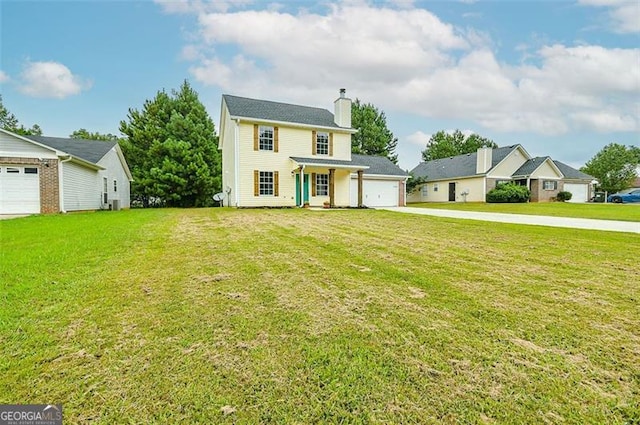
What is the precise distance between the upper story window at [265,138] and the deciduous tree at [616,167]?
46.2 meters

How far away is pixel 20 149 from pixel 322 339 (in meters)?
A: 17.8

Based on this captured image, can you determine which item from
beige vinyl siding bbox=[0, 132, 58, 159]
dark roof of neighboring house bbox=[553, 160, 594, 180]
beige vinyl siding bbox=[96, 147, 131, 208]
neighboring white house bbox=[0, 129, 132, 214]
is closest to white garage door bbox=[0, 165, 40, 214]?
neighboring white house bbox=[0, 129, 132, 214]

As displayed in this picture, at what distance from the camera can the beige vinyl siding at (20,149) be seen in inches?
533

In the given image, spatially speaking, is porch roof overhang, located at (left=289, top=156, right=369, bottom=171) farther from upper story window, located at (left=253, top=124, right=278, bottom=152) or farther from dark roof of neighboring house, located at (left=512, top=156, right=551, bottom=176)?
dark roof of neighboring house, located at (left=512, top=156, right=551, bottom=176)

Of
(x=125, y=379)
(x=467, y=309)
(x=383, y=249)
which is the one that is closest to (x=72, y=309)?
(x=125, y=379)

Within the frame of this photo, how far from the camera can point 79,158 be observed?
15.0m

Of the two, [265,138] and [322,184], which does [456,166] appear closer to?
[322,184]

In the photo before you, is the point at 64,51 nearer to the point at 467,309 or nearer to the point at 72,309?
the point at 72,309

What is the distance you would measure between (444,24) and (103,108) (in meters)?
27.5

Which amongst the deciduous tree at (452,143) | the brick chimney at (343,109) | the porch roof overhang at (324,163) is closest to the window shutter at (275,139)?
the porch roof overhang at (324,163)

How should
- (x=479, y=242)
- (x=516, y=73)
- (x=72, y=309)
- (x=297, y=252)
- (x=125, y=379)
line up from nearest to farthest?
(x=125, y=379) → (x=72, y=309) → (x=297, y=252) → (x=479, y=242) → (x=516, y=73)

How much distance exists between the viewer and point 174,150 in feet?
75.6

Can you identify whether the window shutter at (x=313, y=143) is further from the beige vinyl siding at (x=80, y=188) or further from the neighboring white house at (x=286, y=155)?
the beige vinyl siding at (x=80, y=188)

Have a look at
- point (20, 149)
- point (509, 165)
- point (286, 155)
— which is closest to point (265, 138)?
point (286, 155)
